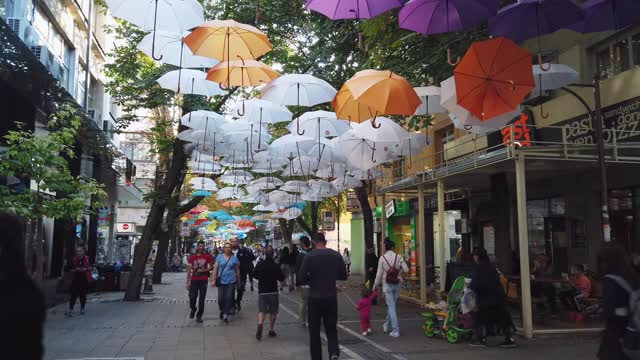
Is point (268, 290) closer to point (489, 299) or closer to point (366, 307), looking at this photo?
point (366, 307)

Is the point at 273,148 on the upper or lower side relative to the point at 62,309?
upper

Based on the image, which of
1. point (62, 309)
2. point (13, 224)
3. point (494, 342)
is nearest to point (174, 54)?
point (13, 224)

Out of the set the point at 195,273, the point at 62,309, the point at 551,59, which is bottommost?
the point at 62,309

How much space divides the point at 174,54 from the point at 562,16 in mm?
6552

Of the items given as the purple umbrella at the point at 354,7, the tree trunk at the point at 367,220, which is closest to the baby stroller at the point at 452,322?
the purple umbrella at the point at 354,7

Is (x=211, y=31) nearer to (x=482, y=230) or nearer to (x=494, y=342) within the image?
(x=494, y=342)

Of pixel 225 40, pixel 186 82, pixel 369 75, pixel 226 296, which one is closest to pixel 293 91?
pixel 369 75

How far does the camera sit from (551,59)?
15742mm

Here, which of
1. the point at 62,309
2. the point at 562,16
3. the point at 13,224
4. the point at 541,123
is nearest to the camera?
the point at 13,224

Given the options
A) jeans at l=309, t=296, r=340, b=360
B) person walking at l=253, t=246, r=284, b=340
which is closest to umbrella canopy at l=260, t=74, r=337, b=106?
person walking at l=253, t=246, r=284, b=340

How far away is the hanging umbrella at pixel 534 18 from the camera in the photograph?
302 inches

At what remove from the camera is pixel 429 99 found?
11523mm

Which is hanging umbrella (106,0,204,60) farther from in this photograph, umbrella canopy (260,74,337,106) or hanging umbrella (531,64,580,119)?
hanging umbrella (531,64,580,119)

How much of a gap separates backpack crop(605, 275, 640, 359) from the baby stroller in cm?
588
